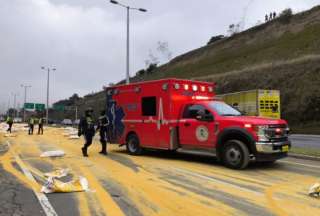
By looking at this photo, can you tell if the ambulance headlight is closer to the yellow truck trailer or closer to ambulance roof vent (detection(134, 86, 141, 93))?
ambulance roof vent (detection(134, 86, 141, 93))

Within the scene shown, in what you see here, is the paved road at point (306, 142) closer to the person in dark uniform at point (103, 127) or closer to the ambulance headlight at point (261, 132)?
the ambulance headlight at point (261, 132)

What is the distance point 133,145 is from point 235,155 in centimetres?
498

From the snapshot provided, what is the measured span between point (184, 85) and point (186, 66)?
76.1 meters

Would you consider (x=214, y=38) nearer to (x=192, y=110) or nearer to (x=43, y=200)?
(x=192, y=110)

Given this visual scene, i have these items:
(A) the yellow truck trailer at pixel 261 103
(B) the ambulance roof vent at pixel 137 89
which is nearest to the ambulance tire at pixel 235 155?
(B) the ambulance roof vent at pixel 137 89

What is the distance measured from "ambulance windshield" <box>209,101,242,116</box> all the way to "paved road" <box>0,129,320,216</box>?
1536 mm

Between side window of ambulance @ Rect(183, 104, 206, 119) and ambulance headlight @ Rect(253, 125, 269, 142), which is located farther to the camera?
side window of ambulance @ Rect(183, 104, 206, 119)

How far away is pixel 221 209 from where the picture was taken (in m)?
7.18

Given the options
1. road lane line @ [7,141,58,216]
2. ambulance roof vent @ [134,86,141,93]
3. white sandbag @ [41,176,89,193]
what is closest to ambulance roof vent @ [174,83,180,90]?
ambulance roof vent @ [134,86,141,93]

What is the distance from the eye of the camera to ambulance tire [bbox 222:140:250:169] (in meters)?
11.7

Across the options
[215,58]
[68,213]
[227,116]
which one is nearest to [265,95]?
[227,116]

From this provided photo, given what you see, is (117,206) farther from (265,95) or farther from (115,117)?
(265,95)

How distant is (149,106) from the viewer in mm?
15117

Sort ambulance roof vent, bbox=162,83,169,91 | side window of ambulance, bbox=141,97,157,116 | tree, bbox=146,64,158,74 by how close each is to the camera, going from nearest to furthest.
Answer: ambulance roof vent, bbox=162,83,169,91 < side window of ambulance, bbox=141,97,157,116 < tree, bbox=146,64,158,74
